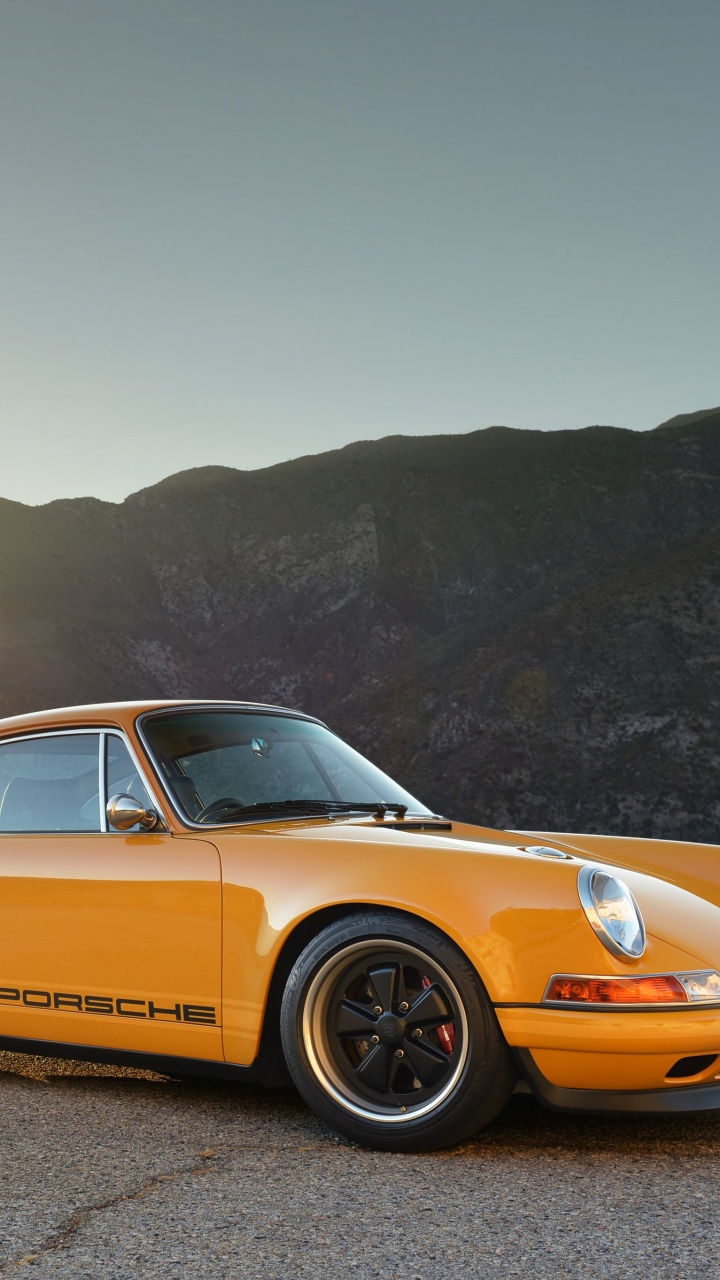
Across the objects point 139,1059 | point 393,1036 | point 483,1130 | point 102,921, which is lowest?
point 483,1130

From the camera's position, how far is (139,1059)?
3869 millimetres

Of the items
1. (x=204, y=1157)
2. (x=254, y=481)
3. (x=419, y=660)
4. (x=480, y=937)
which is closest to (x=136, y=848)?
(x=204, y=1157)

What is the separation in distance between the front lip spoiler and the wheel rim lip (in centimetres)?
21

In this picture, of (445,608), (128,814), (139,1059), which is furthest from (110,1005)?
(445,608)

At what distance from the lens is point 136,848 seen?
4.02m

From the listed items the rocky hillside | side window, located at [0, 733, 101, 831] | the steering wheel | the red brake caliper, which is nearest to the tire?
the red brake caliper

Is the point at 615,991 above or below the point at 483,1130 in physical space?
above

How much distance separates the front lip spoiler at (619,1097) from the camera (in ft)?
10.4

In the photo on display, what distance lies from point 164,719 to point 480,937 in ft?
5.95

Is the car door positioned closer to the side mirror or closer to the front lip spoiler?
the side mirror

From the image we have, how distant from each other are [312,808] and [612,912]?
1414mm

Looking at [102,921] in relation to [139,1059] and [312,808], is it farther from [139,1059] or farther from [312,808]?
[312,808]

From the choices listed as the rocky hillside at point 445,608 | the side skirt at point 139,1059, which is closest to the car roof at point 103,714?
the side skirt at point 139,1059

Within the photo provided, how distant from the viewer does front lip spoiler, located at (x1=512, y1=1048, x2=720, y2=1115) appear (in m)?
3.16
